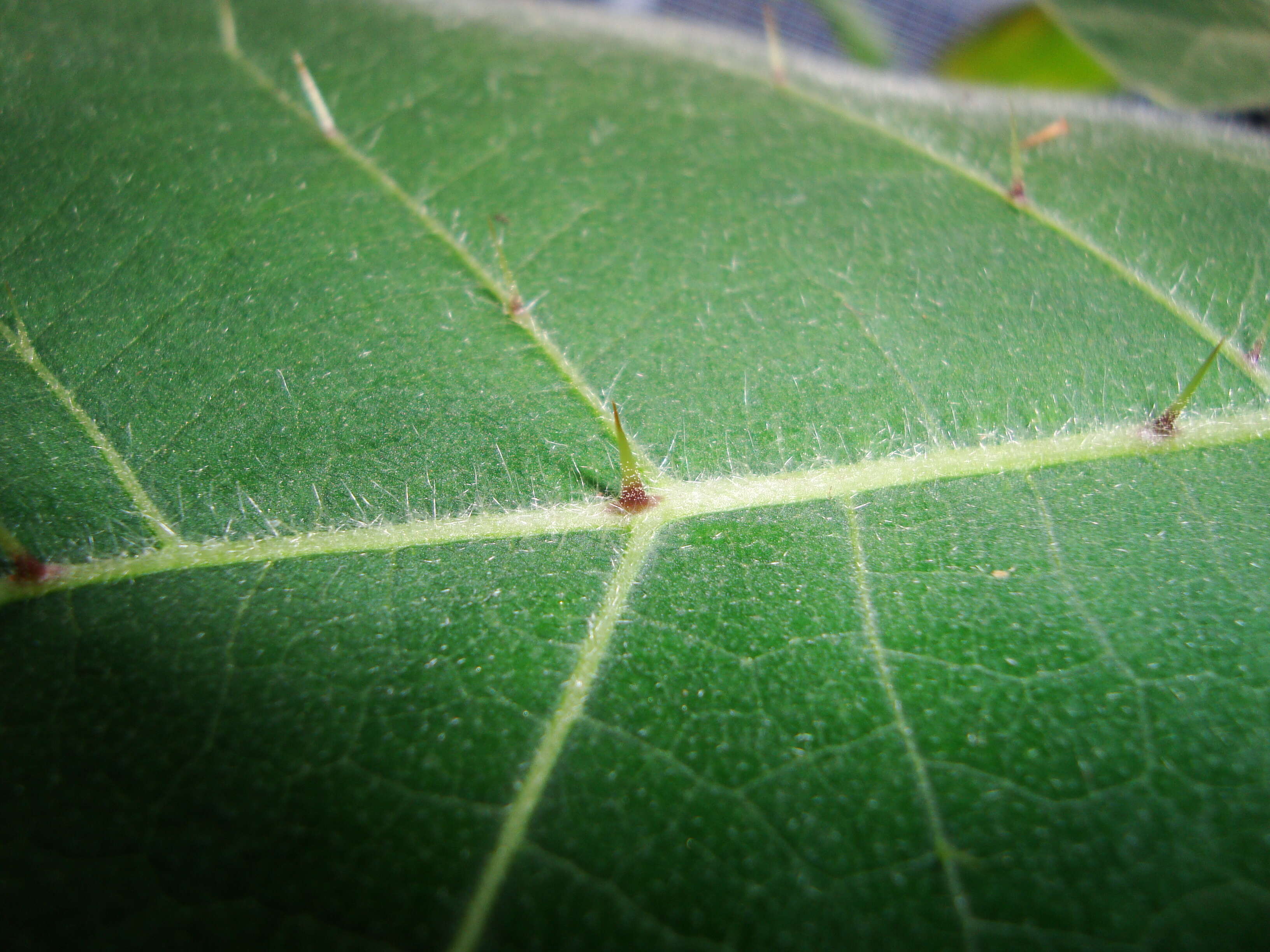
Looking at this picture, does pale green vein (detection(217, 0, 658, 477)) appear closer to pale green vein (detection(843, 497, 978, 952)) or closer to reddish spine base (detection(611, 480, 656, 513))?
reddish spine base (detection(611, 480, 656, 513))

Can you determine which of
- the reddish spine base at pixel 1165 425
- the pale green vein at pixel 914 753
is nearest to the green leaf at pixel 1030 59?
the reddish spine base at pixel 1165 425

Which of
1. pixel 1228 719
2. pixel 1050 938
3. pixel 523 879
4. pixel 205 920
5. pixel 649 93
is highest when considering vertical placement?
pixel 649 93

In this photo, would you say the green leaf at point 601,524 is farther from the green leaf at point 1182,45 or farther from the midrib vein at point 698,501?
the green leaf at point 1182,45

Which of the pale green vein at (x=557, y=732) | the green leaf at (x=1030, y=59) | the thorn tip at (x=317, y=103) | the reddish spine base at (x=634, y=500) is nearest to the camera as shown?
the pale green vein at (x=557, y=732)

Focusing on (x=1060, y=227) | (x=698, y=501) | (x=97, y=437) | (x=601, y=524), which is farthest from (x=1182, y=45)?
(x=97, y=437)

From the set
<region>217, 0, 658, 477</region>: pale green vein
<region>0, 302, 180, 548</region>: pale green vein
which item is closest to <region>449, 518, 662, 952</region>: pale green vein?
<region>217, 0, 658, 477</region>: pale green vein

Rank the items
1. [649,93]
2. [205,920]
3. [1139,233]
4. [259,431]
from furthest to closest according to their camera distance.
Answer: [649,93] → [1139,233] → [259,431] → [205,920]

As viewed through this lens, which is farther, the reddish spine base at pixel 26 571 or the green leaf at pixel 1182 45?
the green leaf at pixel 1182 45

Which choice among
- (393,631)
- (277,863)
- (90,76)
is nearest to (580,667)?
(393,631)

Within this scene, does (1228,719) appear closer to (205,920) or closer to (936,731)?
(936,731)
